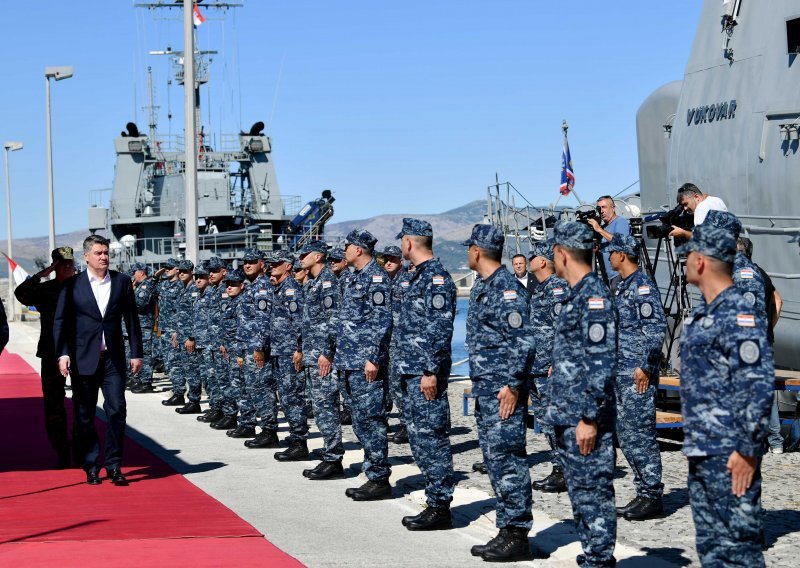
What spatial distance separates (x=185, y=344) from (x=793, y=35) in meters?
7.97

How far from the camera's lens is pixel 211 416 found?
12.8m

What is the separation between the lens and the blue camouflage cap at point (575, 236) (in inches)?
218

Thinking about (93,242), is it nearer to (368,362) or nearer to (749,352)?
(368,362)

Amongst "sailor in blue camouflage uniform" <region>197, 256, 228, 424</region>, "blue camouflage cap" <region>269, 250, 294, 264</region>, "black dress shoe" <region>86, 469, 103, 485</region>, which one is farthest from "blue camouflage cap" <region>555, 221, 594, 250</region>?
"sailor in blue camouflage uniform" <region>197, 256, 228, 424</region>

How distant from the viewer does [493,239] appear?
652cm

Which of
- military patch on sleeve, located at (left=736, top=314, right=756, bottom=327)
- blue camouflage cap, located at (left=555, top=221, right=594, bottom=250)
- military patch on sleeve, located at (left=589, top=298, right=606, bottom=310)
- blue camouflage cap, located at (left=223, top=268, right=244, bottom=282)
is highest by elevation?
blue camouflage cap, located at (left=555, top=221, right=594, bottom=250)

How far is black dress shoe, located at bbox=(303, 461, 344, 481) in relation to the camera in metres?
8.85

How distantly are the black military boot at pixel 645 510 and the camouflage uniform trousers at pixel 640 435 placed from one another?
33 millimetres

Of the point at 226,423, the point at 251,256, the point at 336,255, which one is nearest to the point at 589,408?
the point at 336,255

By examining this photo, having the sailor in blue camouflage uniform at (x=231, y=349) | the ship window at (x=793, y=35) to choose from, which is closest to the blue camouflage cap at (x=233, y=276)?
the sailor in blue camouflage uniform at (x=231, y=349)

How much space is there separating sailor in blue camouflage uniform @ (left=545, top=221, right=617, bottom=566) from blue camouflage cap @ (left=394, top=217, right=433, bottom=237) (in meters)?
1.82

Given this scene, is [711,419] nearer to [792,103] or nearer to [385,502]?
[385,502]

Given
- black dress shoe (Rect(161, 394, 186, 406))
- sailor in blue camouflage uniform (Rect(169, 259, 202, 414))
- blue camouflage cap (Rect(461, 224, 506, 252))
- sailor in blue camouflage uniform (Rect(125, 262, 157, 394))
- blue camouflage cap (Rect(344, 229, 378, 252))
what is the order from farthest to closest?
sailor in blue camouflage uniform (Rect(125, 262, 157, 394)) < black dress shoe (Rect(161, 394, 186, 406)) < sailor in blue camouflage uniform (Rect(169, 259, 202, 414)) < blue camouflage cap (Rect(344, 229, 378, 252)) < blue camouflage cap (Rect(461, 224, 506, 252))

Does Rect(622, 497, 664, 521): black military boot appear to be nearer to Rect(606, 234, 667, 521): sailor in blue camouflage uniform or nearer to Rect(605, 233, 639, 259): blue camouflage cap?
Rect(606, 234, 667, 521): sailor in blue camouflage uniform
